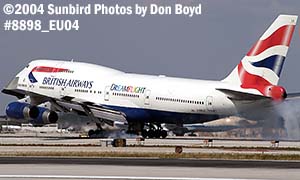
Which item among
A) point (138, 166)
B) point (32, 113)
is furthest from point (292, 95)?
point (138, 166)

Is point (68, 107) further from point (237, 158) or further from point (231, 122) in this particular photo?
point (237, 158)

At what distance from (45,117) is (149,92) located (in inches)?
463

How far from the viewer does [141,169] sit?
44.3m

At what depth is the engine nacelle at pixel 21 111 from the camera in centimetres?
9562

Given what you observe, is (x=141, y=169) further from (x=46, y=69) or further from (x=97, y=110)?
(x=46, y=69)

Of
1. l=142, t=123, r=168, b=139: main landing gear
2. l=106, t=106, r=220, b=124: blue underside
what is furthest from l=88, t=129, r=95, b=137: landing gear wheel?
l=142, t=123, r=168, b=139: main landing gear

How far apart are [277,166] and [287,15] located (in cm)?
4494

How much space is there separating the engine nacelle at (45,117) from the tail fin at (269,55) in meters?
20.0

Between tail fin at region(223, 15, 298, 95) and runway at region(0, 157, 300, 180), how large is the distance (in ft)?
127

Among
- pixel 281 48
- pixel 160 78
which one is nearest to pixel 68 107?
pixel 160 78

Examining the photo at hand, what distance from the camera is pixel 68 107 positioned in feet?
328

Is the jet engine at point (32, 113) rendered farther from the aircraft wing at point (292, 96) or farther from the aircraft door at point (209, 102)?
the aircraft wing at point (292, 96)

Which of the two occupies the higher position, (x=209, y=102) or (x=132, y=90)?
(x=132, y=90)

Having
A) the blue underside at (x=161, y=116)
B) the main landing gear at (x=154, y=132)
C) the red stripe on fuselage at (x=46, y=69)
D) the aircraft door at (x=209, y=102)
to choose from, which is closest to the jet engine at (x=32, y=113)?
the red stripe on fuselage at (x=46, y=69)
